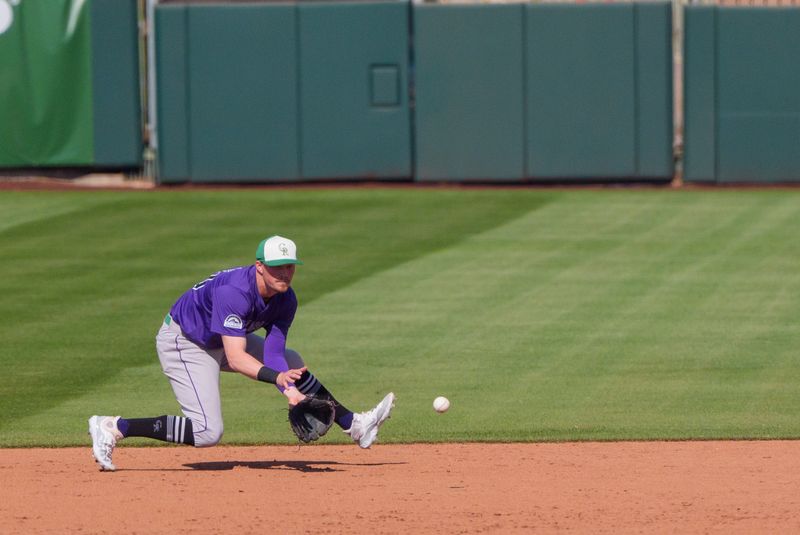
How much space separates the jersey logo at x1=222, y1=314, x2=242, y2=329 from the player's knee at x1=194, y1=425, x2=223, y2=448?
0.70 metres

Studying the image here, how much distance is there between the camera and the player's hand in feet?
27.3

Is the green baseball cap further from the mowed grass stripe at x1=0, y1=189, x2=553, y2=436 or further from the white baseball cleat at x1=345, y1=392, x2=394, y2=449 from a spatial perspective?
the mowed grass stripe at x1=0, y1=189, x2=553, y2=436

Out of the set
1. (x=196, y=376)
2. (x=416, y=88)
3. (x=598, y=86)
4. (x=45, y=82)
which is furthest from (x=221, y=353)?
(x=45, y=82)

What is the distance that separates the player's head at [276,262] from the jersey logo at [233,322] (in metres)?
0.25

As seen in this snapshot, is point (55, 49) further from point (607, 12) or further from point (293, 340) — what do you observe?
point (293, 340)

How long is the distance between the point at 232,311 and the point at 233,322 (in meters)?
0.06

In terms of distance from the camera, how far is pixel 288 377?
8.34 metres

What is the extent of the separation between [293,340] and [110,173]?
1203cm

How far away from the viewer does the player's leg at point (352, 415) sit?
902cm

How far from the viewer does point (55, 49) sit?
24453mm

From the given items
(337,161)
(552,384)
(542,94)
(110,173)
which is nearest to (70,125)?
(110,173)

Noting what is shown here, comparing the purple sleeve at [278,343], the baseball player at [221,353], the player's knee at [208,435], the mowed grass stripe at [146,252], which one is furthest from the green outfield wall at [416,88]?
the player's knee at [208,435]

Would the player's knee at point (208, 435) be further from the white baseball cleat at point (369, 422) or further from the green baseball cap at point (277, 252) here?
the green baseball cap at point (277, 252)

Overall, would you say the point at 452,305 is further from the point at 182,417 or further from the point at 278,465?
the point at 182,417
